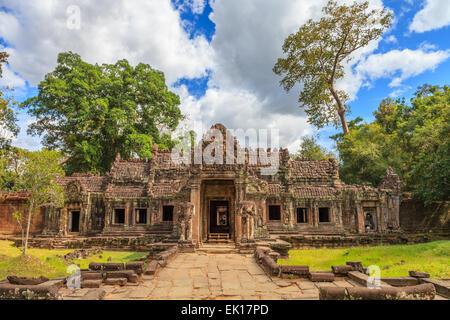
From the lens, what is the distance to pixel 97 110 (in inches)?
1008

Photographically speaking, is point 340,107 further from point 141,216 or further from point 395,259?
point 141,216

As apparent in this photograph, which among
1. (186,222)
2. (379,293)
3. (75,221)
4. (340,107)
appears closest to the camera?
(379,293)

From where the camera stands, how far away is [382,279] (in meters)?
7.14

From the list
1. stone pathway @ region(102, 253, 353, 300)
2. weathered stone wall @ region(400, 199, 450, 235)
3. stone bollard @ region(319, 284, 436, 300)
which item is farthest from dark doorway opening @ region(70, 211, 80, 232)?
weathered stone wall @ region(400, 199, 450, 235)

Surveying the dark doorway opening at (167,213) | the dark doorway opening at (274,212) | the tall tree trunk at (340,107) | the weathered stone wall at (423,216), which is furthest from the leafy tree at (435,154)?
the dark doorway opening at (167,213)

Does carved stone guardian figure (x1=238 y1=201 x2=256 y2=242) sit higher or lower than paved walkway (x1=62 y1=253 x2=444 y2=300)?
higher

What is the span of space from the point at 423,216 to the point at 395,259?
41.5 feet

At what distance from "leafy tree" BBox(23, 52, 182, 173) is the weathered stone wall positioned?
910 inches

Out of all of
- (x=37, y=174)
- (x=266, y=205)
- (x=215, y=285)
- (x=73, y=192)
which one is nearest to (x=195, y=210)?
(x=215, y=285)

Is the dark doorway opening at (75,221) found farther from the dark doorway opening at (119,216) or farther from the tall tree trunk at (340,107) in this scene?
the tall tree trunk at (340,107)

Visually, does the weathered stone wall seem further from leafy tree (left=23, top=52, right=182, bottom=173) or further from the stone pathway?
leafy tree (left=23, top=52, right=182, bottom=173)

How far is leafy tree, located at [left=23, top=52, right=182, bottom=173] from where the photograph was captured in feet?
83.8

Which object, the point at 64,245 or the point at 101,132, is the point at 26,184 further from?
the point at 101,132

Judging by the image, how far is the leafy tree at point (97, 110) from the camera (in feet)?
83.8
